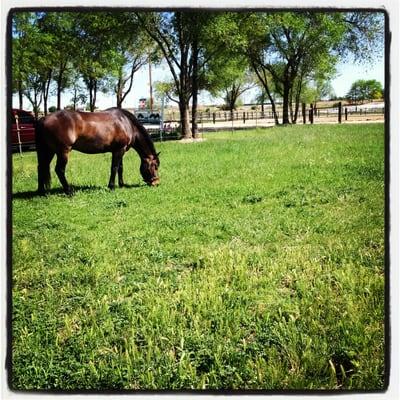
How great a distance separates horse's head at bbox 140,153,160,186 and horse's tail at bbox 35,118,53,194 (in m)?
1.03

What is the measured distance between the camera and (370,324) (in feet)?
10.2

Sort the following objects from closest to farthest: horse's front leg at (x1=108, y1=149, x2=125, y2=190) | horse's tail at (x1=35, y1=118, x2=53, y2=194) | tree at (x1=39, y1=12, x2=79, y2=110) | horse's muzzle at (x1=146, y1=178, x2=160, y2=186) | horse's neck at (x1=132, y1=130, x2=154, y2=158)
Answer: tree at (x1=39, y1=12, x2=79, y2=110) < horse's tail at (x1=35, y1=118, x2=53, y2=194) < horse's front leg at (x1=108, y1=149, x2=125, y2=190) < horse's neck at (x1=132, y1=130, x2=154, y2=158) < horse's muzzle at (x1=146, y1=178, x2=160, y2=186)

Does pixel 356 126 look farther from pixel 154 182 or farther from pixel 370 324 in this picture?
pixel 154 182

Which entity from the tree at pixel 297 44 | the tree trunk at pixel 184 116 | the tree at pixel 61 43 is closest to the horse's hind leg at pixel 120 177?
the tree trunk at pixel 184 116

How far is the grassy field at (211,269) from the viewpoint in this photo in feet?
9.53

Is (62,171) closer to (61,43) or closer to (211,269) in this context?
(61,43)

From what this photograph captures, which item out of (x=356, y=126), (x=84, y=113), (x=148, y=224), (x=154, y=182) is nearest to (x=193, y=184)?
(x=154, y=182)

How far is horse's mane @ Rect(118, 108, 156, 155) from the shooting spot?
4.13 metres

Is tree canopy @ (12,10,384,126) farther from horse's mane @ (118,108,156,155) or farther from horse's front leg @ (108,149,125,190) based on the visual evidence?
horse's front leg @ (108,149,125,190)

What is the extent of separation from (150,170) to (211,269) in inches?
61.3

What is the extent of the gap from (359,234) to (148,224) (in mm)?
2093

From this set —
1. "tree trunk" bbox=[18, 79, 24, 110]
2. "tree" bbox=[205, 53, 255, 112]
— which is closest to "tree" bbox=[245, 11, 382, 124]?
"tree" bbox=[205, 53, 255, 112]

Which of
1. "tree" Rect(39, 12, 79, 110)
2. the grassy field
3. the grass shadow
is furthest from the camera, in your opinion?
the grass shadow

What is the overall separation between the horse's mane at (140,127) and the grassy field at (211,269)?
18 cm
